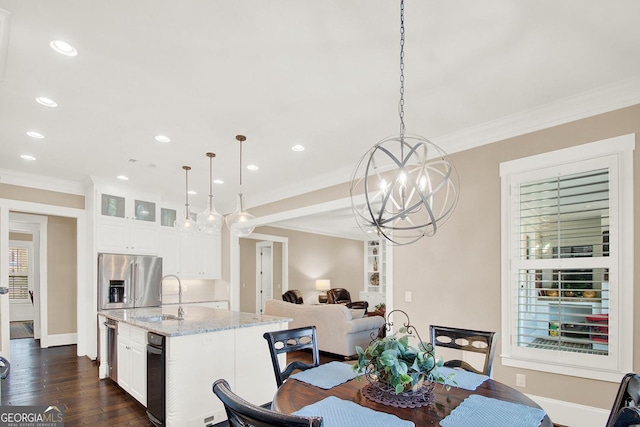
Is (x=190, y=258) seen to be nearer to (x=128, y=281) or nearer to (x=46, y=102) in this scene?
(x=128, y=281)

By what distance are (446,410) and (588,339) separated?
206 centimetres

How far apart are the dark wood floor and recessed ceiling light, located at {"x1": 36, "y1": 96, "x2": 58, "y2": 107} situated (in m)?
2.81

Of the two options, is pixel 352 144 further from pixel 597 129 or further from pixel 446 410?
pixel 446 410

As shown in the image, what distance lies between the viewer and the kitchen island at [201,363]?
2.89 metres

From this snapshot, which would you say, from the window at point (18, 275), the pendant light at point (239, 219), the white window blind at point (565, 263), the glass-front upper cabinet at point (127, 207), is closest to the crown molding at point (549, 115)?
the white window blind at point (565, 263)

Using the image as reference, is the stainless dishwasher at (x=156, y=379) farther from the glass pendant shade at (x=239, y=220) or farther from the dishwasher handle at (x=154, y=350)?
the glass pendant shade at (x=239, y=220)

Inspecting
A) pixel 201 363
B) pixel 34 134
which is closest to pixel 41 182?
pixel 34 134

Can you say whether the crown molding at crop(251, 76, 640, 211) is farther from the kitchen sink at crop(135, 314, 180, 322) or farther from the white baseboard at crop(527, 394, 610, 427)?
the kitchen sink at crop(135, 314, 180, 322)

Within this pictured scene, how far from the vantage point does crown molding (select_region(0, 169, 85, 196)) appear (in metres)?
5.22

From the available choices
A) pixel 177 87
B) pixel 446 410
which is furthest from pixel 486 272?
pixel 177 87

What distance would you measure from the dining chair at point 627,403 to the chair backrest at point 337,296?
28.5 ft

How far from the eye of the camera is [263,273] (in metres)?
9.94

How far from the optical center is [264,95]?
9.58 ft

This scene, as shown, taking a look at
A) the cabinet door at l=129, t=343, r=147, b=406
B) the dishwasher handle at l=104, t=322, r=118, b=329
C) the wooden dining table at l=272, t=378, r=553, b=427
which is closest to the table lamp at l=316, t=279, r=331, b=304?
the dishwasher handle at l=104, t=322, r=118, b=329
